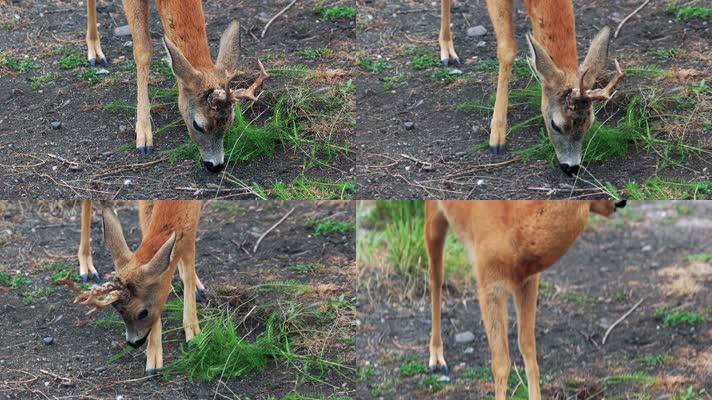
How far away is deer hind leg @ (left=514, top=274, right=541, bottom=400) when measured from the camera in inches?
269

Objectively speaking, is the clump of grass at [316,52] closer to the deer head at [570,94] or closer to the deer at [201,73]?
the deer at [201,73]

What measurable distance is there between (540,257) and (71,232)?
3.87m

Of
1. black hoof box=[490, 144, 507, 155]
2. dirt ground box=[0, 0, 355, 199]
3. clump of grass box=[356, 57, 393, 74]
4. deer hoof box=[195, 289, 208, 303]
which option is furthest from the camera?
clump of grass box=[356, 57, 393, 74]

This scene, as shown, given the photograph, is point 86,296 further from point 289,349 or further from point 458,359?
point 458,359

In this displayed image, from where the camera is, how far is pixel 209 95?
296 inches

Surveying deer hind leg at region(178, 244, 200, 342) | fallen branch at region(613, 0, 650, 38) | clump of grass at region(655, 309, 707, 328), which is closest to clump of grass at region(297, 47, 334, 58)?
fallen branch at region(613, 0, 650, 38)

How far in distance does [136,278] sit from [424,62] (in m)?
3.61

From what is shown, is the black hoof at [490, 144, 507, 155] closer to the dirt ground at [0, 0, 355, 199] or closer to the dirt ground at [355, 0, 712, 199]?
the dirt ground at [355, 0, 712, 199]

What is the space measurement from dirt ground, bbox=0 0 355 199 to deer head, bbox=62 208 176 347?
1.09 meters

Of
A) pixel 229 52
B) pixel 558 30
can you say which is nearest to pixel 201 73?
pixel 229 52

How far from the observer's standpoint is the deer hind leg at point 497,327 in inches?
264

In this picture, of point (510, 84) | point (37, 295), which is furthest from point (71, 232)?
point (510, 84)

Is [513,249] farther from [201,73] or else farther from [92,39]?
[92,39]

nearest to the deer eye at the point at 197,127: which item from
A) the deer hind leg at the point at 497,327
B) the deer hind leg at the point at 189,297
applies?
the deer hind leg at the point at 189,297
